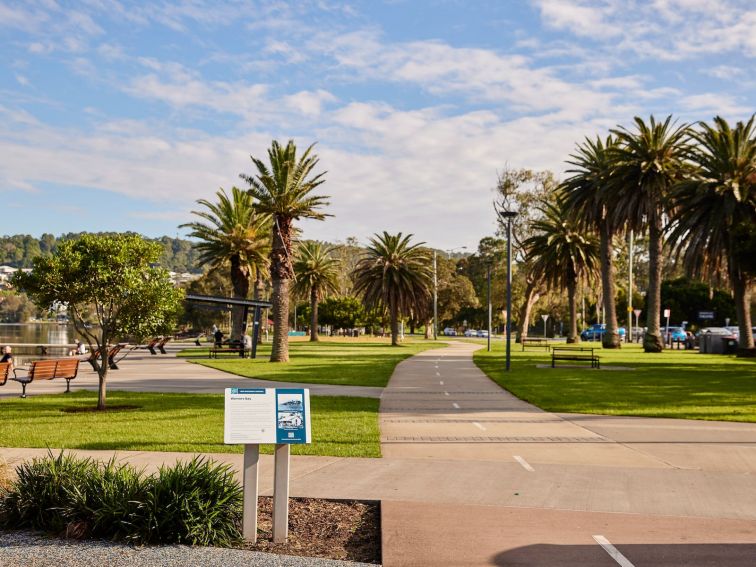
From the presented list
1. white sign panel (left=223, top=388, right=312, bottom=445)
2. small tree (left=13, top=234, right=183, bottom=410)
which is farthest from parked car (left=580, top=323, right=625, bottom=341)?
white sign panel (left=223, top=388, right=312, bottom=445)

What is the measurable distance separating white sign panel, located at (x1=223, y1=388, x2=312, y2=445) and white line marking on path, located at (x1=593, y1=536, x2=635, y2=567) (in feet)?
8.60

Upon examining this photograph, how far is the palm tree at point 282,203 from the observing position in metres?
35.9

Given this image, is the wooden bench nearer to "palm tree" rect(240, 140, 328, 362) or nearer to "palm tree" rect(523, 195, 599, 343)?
"palm tree" rect(240, 140, 328, 362)

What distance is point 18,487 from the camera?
277 inches

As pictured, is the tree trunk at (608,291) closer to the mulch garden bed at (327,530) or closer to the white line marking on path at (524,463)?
the white line marking on path at (524,463)

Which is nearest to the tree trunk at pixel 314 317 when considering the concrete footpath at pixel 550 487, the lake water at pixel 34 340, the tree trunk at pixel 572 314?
the lake water at pixel 34 340

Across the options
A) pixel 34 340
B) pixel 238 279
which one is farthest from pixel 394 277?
pixel 34 340

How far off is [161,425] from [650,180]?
4189 cm

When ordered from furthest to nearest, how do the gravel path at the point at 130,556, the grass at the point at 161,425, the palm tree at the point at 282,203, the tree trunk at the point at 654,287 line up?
the tree trunk at the point at 654,287, the palm tree at the point at 282,203, the grass at the point at 161,425, the gravel path at the point at 130,556

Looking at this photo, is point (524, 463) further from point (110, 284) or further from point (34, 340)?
point (34, 340)

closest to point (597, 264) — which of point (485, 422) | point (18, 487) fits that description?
point (485, 422)

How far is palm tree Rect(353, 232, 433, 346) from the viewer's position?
67.7 meters

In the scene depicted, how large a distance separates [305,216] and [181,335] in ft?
130

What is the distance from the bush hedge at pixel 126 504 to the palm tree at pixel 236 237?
42675mm
